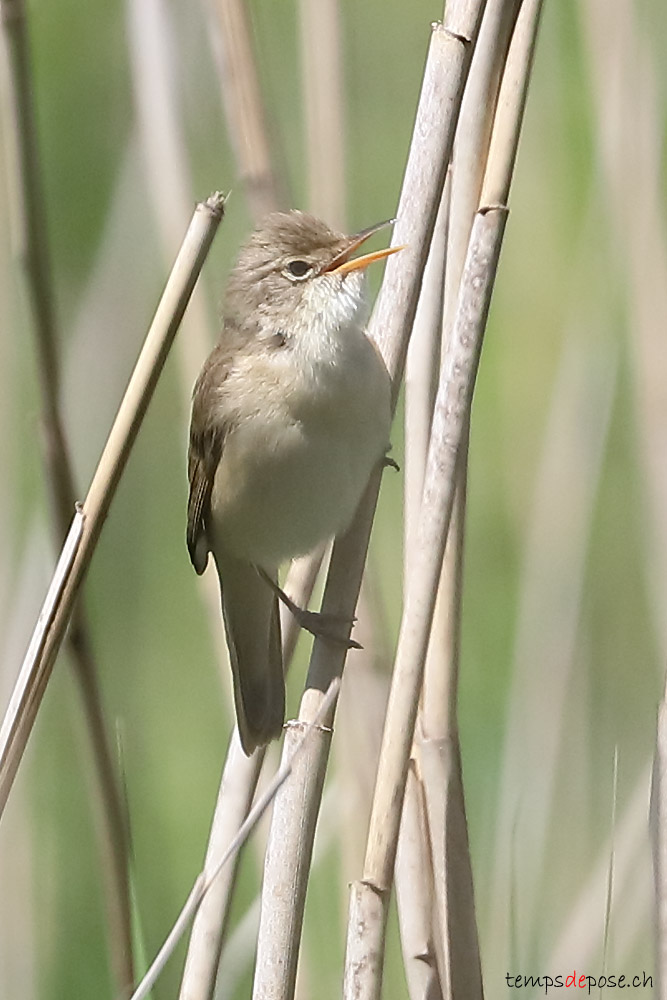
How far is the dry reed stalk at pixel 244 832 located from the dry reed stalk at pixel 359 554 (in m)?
0.01

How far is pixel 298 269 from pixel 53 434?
0.44 m

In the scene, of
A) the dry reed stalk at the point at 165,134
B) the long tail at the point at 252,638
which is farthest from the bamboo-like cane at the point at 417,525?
the dry reed stalk at the point at 165,134

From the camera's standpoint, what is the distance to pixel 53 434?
4.59 feet

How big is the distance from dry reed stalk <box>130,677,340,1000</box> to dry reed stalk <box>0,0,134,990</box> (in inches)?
7.4

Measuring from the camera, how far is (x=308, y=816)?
4.29 feet

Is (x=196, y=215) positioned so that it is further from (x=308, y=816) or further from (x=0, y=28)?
(x=308, y=816)

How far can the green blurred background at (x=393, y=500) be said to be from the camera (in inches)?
74.7

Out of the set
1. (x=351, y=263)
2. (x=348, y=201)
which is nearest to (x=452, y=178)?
(x=351, y=263)

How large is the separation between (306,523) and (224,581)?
0.74ft

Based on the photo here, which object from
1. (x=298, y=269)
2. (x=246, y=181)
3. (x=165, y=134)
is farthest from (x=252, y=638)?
(x=165, y=134)

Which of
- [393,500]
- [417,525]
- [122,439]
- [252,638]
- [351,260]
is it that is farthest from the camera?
[393,500]

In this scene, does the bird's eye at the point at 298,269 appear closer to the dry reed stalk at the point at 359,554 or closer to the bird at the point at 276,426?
the bird at the point at 276,426

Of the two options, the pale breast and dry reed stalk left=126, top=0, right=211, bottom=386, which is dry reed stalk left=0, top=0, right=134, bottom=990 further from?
dry reed stalk left=126, top=0, right=211, bottom=386

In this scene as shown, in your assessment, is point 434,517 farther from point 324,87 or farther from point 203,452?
point 324,87
